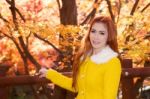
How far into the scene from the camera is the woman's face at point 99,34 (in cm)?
264

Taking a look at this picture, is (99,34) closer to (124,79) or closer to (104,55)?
(104,55)

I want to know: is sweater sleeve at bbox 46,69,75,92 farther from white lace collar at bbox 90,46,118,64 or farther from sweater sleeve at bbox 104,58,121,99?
sweater sleeve at bbox 104,58,121,99

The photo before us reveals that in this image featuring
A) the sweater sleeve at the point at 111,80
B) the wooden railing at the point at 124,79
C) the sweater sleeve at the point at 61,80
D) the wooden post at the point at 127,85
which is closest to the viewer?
the sweater sleeve at the point at 111,80

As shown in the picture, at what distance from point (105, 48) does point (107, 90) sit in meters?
0.37

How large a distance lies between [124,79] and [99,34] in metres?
1.15

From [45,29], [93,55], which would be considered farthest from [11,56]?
[93,55]

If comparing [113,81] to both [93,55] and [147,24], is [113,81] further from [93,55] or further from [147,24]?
[147,24]

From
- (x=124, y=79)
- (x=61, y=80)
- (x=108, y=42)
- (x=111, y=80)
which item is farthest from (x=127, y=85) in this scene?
(x=111, y=80)

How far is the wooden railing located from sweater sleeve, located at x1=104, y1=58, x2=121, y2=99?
94 centimetres

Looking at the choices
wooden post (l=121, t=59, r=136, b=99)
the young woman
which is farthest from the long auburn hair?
wooden post (l=121, t=59, r=136, b=99)

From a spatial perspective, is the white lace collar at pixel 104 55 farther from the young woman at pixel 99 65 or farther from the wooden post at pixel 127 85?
the wooden post at pixel 127 85

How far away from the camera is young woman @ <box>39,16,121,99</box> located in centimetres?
252

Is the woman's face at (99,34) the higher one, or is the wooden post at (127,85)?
the woman's face at (99,34)

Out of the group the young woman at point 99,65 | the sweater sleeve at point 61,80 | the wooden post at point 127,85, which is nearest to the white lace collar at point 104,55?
the young woman at point 99,65
